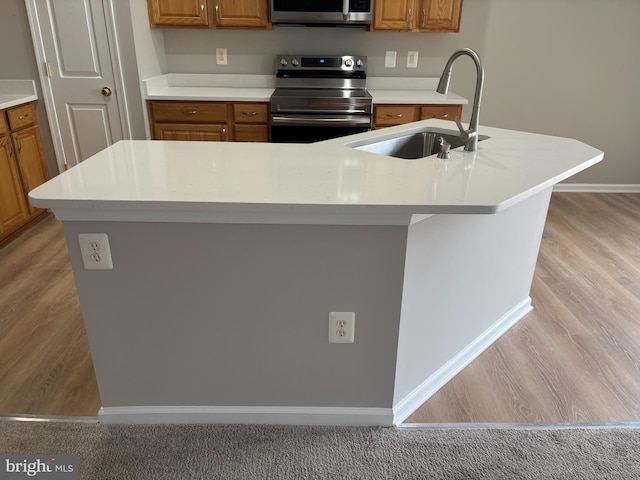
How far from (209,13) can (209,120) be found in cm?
82

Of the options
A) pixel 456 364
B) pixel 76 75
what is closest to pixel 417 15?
pixel 76 75

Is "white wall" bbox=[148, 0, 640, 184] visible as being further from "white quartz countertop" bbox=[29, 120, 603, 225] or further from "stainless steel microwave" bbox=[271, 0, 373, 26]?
"white quartz countertop" bbox=[29, 120, 603, 225]

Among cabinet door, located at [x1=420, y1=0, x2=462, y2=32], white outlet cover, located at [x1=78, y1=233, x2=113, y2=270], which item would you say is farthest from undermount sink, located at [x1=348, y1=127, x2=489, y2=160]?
cabinet door, located at [x1=420, y1=0, x2=462, y2=32]

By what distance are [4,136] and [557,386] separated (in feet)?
11.5

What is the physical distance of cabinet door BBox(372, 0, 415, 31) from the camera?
364 cm

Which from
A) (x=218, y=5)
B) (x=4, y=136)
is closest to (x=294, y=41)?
(x=218, y=5)

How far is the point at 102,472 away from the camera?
158 cm

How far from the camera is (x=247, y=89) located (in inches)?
157

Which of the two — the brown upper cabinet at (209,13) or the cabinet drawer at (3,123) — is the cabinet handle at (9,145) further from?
the brown upper cabinet at (209,13)

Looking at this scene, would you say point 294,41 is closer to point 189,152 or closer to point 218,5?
point 218,5

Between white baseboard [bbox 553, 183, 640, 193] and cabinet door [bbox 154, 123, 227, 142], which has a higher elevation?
cabinet door [bbox 154, 123, 227, 142]

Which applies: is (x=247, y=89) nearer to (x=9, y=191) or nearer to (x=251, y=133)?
(x=251, y=133)

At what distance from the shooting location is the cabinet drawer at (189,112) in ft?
11.8

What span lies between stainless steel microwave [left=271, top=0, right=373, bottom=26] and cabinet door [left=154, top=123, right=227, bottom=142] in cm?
91
